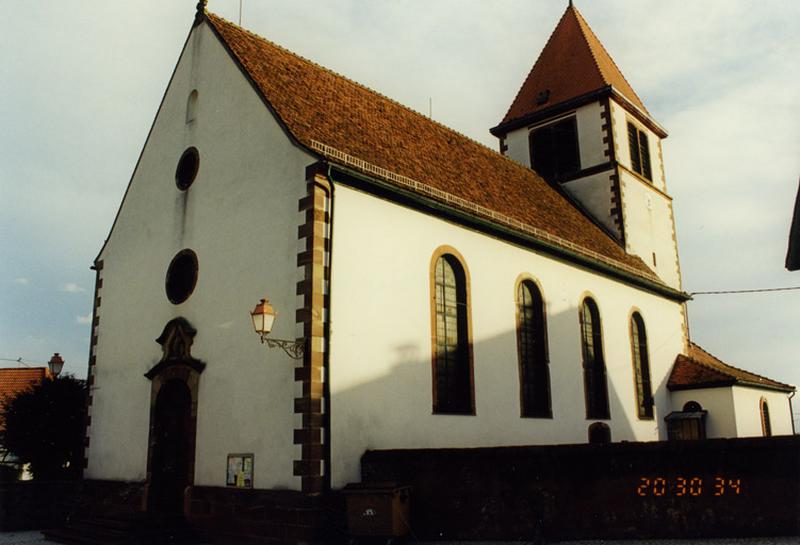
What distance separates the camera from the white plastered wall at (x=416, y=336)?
12.7 meters

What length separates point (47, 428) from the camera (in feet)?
57.4

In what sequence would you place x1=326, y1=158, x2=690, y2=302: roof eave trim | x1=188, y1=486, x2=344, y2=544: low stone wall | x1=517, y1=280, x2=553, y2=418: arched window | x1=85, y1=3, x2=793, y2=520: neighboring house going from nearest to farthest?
x1=188, y1=486, x2=344, y2=544: low stone wall < x1=85, y1=3, x2=793, y2=520: neighboring house < x1=326, y1=158, x2=690, y2=302: roof eave trim < x1=517, y1=280, x2=553, y2=418: arched window

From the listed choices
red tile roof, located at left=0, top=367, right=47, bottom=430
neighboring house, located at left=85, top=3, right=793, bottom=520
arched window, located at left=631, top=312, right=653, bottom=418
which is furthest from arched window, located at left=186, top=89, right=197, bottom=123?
red tile roof, located at left=0, top=367, right=47, bottom=430

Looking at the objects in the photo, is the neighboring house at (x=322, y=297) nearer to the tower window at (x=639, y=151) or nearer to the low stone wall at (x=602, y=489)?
the low stone wall at (x=602, y=489)

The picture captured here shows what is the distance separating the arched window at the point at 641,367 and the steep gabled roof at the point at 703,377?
5.57 feet

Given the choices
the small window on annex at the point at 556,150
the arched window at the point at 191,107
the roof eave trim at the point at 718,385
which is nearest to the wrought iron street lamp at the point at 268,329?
the arched window at the point at 191,107

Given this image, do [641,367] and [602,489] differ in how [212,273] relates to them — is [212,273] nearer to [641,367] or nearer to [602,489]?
[602,489]

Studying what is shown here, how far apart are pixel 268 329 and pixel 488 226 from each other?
21.8ft

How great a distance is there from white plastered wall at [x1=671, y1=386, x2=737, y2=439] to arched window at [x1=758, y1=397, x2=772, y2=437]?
8.32ft

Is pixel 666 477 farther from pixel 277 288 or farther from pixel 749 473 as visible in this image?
pixel 277 288

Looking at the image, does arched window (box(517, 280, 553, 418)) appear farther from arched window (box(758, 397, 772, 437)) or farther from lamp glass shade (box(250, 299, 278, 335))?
arched window (box(758, 397, 772, 437))

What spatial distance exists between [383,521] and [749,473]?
5.22 metres

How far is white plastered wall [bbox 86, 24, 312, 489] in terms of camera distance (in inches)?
500

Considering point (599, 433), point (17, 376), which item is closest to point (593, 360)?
point (599, 433)
